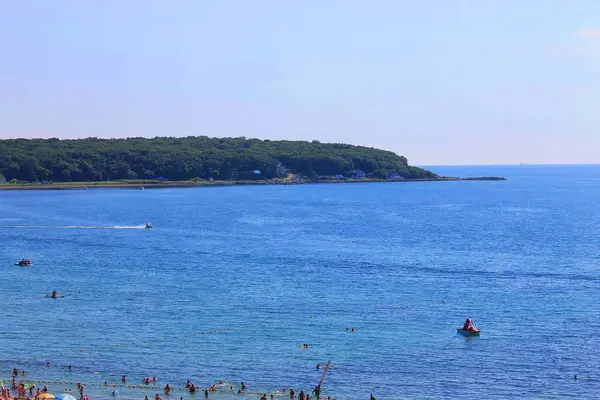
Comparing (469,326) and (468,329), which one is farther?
(469,326)

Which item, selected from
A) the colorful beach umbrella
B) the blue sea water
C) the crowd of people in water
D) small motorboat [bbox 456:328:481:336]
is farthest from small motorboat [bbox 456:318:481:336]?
the colorful beach umbrella

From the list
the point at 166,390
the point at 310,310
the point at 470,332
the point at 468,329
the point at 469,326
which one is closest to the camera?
the point at 166,390

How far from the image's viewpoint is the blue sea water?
5391 cm

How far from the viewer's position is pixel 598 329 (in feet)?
212

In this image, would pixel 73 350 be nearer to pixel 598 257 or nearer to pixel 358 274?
pixel 358 274

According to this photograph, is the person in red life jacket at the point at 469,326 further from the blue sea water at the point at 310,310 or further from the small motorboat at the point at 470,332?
the blue sea water at the point at 310,310

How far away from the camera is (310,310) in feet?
234

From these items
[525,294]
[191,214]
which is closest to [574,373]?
[525,294]

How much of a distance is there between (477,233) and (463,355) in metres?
77.8

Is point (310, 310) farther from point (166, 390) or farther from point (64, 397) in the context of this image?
point (64, 397)

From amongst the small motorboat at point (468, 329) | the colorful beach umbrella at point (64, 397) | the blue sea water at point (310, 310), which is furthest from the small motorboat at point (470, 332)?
the colorful beach umbrella at point (64, 397)

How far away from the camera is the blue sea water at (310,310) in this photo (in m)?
53.9

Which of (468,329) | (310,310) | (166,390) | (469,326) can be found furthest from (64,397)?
(469,326)

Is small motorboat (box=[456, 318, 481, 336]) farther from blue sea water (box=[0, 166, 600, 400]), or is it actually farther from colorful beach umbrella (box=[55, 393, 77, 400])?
colorful beach umbrella (box=[55, 393, 77, 400])
